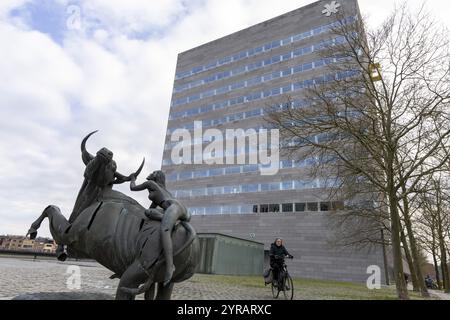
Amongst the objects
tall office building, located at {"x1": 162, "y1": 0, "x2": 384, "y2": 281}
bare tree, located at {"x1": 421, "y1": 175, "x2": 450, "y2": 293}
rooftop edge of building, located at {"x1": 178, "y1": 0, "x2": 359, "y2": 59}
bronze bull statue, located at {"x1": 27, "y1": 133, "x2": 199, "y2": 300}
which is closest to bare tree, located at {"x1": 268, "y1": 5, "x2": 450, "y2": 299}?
bare tree, located at {"x1": 421, "y1": 175, "x2": 450, "y2": 293}

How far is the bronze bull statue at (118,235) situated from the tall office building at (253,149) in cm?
3136

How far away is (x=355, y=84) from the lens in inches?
520

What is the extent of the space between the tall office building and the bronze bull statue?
31.4m

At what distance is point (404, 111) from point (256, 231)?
98.0ft

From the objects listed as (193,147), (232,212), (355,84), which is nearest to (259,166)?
(232,212)

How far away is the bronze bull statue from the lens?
348 centimetres

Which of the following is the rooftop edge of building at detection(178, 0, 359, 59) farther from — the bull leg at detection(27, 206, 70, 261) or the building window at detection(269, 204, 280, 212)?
the bull leg at detection(27, 206, 70, 261)

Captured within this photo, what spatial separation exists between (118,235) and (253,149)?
131 ft

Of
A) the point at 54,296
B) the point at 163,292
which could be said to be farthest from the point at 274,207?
the point at 163,292

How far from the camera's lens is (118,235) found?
381 centimetres

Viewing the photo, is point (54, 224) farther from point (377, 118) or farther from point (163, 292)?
point (377, 118)

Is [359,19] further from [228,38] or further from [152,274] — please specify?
[228,38]

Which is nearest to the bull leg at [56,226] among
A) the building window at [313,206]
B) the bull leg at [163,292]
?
the bull leg at [163,292]

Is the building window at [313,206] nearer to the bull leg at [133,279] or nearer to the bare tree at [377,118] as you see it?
the bare tree at [377,118]
